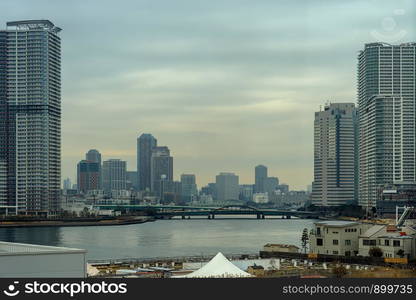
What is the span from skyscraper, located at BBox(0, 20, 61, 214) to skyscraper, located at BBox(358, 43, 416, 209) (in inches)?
491

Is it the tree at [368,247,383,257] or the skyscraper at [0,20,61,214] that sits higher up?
the skyscraper at [0,20,61,214]

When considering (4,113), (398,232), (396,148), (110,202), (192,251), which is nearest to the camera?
(398,232)

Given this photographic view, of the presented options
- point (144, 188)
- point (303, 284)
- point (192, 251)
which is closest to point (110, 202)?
point (144, 188)

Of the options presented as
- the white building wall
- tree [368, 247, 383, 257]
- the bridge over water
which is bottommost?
the bridge over water

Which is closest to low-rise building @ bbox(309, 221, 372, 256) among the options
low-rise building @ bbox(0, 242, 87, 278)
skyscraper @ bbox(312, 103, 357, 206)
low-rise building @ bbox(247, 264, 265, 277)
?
low-rise building @ bbox(247, 264, 265, 277)

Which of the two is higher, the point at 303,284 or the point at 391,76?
the point at 391,76

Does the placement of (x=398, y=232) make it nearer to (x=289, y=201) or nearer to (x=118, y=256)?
(x=118, y=256)

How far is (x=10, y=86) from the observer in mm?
31875

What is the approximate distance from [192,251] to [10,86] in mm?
20441

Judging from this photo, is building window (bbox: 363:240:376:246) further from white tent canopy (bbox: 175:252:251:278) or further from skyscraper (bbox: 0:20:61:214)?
skyscraper (bbox: 0:20:61:214)

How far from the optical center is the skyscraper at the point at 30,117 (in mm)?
30703

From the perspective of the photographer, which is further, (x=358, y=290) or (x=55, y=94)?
(x=55, y=94)

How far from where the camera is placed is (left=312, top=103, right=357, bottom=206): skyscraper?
3778cm

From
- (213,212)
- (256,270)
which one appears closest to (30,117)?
(213,212)
